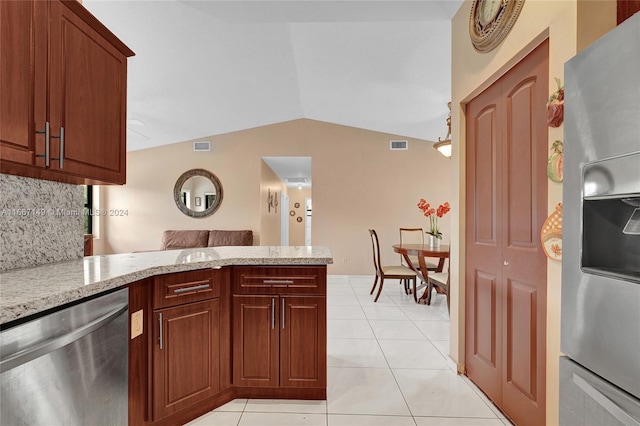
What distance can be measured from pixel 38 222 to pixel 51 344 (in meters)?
0.92

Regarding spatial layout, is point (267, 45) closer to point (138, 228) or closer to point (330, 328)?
point (330, 328)

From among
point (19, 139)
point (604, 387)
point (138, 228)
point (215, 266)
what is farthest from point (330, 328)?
point (138, 228)

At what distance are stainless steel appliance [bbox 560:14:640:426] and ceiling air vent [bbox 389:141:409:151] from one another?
511 centimetres

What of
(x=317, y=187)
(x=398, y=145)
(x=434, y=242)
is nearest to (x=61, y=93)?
(x=434, y=242)

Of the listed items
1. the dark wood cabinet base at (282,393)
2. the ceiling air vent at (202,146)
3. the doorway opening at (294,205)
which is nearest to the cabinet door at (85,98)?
the dark wood cabinet base at (282,393)

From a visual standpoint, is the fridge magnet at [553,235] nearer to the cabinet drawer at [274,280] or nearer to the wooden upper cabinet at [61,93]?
the cabinet drawer at [274,280]

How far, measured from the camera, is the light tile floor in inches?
70.5

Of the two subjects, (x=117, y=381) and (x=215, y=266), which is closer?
(x=117, y=381)

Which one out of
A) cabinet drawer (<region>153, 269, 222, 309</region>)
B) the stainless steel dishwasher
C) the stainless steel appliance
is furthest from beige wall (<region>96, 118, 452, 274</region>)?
the stainless steel appliance

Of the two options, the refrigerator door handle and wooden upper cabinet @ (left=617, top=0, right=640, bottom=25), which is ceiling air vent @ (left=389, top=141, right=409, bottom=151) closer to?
wooden upper cabinet @ (left=617, top=0, right=640, bottom=25)

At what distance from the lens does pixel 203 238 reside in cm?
593

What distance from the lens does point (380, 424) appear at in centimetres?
175

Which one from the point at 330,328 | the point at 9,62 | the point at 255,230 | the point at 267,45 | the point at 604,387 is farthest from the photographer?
the point at 255,230

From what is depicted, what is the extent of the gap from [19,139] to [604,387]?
212 centimetres
